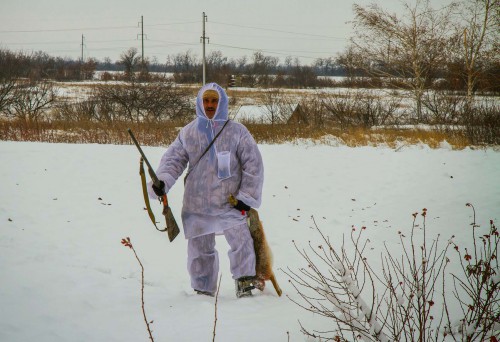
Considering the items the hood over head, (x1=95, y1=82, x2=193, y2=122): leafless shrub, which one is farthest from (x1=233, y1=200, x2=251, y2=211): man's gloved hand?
(x1=95, y1=82, x2=193, y2=122): leafless shrub

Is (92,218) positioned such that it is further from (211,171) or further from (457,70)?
(457,70)

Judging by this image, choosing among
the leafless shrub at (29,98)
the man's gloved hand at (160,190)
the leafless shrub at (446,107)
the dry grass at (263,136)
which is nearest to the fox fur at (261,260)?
the man's gloved hand at (160,190)

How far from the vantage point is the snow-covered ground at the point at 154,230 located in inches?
102

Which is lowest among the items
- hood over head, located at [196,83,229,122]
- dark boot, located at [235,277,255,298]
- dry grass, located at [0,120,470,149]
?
dark boot, located at [235,277,255,298]

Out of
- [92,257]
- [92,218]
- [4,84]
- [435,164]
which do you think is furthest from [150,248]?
[4,84]

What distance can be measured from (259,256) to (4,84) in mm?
18897

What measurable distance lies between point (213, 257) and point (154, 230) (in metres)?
2.29

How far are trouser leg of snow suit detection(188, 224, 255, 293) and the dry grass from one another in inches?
279

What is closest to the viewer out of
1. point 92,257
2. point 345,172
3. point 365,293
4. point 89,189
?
point 365,293

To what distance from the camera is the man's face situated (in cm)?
310

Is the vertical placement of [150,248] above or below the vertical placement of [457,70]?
below

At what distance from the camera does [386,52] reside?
1659 centimetres

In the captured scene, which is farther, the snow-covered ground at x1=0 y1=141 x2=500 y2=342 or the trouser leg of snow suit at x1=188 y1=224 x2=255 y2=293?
the trouser leg of snow suit at x1=188 y1=224 x2=255 y2=293

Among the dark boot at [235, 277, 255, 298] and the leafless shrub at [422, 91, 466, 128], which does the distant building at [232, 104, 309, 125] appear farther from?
the dark boot at [235, 277, 255, 298]
